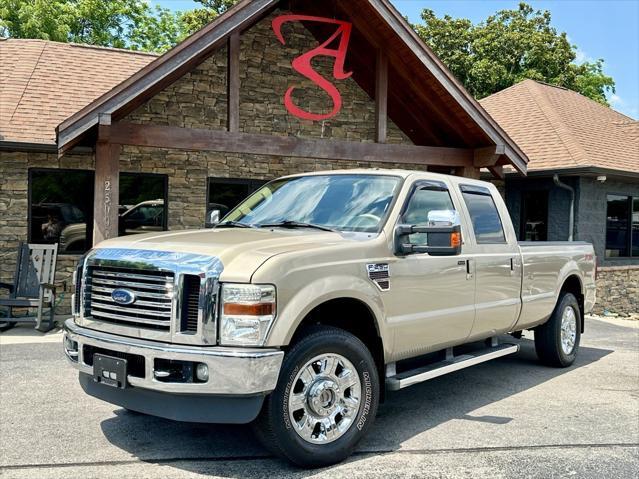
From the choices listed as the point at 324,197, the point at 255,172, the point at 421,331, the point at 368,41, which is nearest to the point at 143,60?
the point at 255,172

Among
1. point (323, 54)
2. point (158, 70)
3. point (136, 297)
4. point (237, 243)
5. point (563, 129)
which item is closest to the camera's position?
point (136, 297)

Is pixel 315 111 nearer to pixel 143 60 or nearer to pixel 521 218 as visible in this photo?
pixel 143 60

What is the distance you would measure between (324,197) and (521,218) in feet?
38.2

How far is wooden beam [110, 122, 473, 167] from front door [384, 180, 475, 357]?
4953 mm

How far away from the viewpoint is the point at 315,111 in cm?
1362

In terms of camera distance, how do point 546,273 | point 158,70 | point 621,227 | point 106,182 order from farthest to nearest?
point 621,227
point 106,182
point 158,70
point 546,273

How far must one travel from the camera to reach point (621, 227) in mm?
15836

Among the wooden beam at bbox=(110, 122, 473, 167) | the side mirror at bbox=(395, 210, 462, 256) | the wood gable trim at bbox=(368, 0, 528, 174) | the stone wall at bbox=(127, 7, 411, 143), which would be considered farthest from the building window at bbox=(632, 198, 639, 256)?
the side mirror at bbox=(395, 210, 462, 256)

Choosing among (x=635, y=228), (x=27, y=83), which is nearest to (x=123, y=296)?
(x=27, y=83)

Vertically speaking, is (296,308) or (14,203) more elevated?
(14,203)

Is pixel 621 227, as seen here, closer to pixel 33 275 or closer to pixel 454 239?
pixel 454 239

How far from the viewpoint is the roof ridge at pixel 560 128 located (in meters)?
14.7

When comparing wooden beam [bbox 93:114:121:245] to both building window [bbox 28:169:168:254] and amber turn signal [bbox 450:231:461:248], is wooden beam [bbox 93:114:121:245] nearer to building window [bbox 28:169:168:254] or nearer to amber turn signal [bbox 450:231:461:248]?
building window [bbox 28:169:168:254]

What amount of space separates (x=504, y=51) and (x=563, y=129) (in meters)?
15.9
